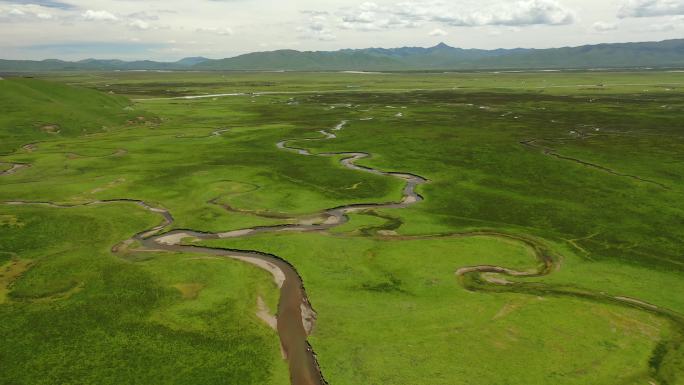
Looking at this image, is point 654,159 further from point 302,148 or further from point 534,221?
point 302,148

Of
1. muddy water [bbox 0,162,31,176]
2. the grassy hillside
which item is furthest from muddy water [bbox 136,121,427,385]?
the grassy hillside

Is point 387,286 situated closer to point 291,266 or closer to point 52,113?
point 291,266

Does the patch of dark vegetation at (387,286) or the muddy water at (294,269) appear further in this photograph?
the patch of dark vegetation at (387,286)

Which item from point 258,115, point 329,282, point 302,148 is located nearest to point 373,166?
point 302,148

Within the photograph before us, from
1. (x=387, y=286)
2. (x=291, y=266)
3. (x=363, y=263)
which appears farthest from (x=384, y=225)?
(x=387, y=286)

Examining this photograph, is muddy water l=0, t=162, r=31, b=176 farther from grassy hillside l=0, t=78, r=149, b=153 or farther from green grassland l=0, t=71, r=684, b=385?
grassy hillside l=0, t=78, r=149, b=153

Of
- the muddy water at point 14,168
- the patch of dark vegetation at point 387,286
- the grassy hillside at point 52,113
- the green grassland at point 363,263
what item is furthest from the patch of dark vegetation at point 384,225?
the grassy hillside at point 52,113

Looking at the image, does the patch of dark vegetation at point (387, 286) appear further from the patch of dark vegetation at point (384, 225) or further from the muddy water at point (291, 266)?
the patch of dark vegetation at point (384, 225)
